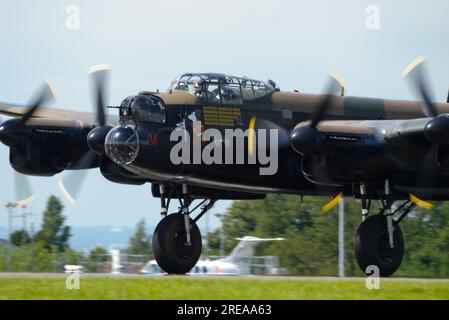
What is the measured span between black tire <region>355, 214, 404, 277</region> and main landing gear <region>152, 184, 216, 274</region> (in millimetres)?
4807

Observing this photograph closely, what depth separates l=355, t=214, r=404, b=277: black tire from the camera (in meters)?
30.9

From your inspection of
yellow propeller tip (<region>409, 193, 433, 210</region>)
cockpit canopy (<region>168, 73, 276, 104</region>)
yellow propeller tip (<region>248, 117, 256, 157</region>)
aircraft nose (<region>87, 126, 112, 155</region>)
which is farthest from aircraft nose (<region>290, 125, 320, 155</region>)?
aircraft nose (<region>87, 126, 112, 155</region>)

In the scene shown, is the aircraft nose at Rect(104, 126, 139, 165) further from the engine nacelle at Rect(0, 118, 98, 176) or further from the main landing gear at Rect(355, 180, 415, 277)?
the main landing gear at Rect(355, 180, 415, 277)

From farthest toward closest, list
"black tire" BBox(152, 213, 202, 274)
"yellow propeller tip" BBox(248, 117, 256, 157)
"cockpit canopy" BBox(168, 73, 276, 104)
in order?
"black tire" BBox(152, 213, 202, 274) < "cockpit canopy" BBox(168, 73, 276, 104) < "yellow propeller tip" BBox(248, 117, 256, 157)

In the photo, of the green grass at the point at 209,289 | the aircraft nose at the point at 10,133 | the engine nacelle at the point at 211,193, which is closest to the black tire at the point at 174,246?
the engine nacelle at the point at 211,193

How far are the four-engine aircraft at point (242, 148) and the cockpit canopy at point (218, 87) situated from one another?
0.11 feet

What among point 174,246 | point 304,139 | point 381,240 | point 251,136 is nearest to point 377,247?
point 381,240

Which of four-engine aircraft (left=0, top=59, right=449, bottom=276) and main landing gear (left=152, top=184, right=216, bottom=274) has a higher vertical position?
four-engine aircraft (left=0, top=59, right=449, bottom=276)

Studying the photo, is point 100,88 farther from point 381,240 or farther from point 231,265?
point 231,265

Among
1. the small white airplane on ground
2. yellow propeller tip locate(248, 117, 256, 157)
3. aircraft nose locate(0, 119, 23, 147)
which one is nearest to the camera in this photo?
yellow propeller tip locate(248, 117, 256, 157)

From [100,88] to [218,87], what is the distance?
3.63 metres
